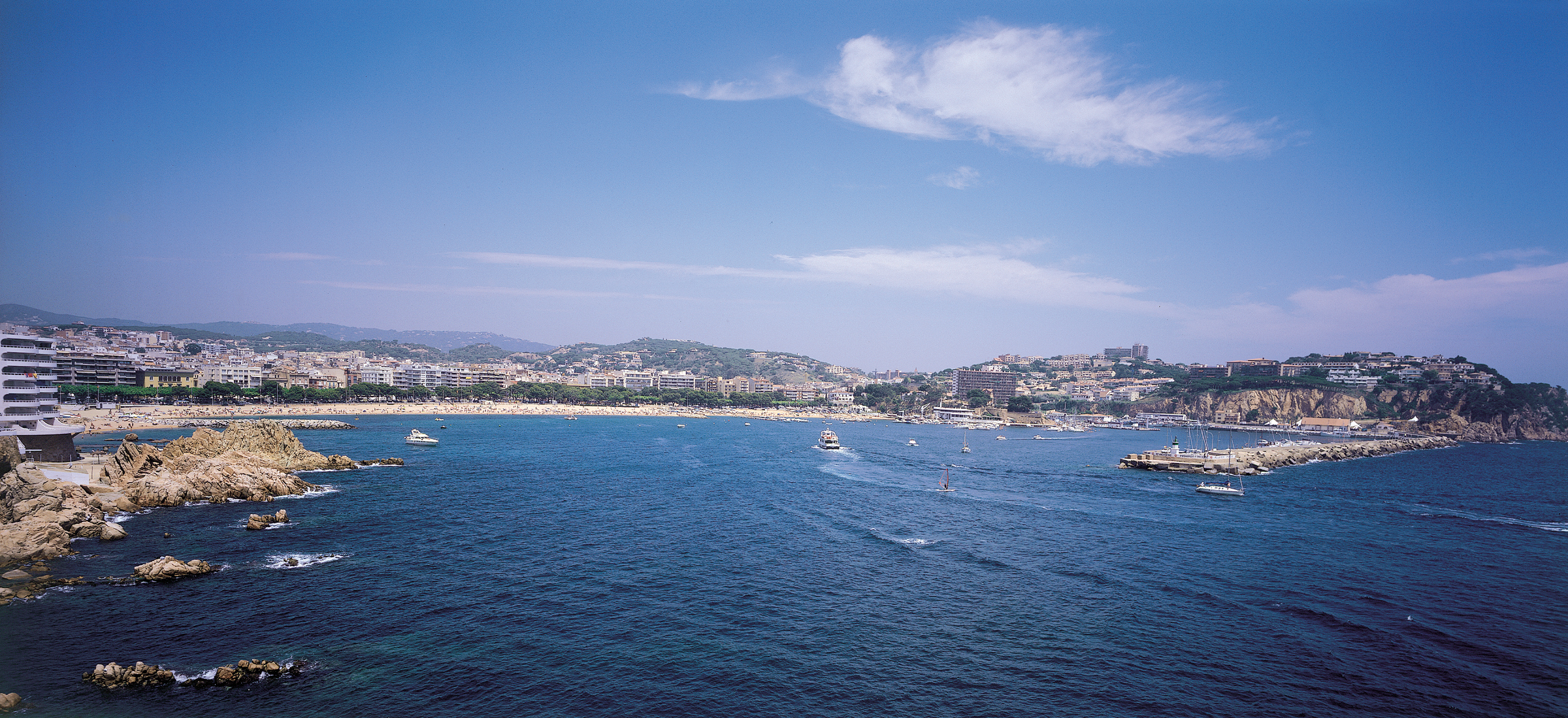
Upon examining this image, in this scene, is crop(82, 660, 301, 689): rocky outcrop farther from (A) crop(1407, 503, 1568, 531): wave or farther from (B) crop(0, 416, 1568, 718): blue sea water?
(A) crop(1407, 503, 1568, 531): wave

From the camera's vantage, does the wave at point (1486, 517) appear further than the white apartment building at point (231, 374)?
No

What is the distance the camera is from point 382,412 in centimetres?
11175

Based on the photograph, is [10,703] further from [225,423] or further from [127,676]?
[225,423]

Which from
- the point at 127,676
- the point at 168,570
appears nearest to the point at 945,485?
the point at 168,570

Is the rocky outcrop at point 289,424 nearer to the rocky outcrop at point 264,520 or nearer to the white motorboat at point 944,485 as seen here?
the rocky outcrop at point 264,520

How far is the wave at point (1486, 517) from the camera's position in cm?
3650

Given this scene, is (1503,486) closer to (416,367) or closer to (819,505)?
(819,505)

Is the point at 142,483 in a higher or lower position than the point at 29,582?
higher

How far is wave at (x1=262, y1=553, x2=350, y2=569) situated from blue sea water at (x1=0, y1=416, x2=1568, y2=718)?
0.29 meters

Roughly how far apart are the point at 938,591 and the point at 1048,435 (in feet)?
323

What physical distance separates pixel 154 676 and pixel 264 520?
52.5 ft

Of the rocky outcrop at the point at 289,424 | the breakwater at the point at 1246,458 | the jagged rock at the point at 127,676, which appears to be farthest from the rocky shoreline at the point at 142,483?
the breakwater at the point at 1246,458

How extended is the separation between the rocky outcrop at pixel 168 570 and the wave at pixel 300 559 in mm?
1605

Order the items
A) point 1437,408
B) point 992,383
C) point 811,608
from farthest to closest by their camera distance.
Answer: point 992,383
point 1437,408
point 811,608
